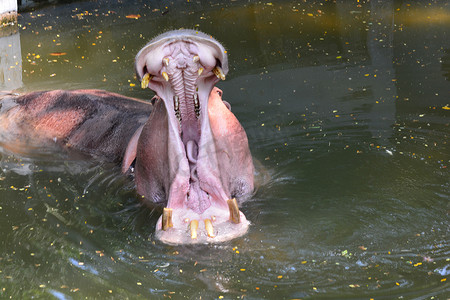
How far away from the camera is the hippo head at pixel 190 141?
366 centimetres

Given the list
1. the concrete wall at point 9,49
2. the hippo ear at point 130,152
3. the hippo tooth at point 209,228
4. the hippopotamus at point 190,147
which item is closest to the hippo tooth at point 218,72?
the hippopotamus at point 190,147

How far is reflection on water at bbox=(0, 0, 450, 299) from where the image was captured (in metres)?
3.69

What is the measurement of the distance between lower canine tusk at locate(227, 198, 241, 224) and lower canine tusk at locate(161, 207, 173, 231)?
352 millimetres

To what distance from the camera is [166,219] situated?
3.80 metres

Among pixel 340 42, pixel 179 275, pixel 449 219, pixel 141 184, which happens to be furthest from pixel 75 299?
pixel 340 42

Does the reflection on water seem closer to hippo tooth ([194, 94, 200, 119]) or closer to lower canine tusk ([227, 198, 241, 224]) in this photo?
lower canine tusk ([227, 198, 241, 224])

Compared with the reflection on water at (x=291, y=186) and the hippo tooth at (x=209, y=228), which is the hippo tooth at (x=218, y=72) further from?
the reflection on water at (x=291, y=186)

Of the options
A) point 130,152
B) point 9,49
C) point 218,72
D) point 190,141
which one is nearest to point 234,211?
point 190,141

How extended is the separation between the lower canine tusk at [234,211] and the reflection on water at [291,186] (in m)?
0.15

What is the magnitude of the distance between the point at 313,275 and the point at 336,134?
222cm

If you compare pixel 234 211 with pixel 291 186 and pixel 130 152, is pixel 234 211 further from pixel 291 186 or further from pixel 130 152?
pixel 130 152

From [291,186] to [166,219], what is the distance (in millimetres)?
1278

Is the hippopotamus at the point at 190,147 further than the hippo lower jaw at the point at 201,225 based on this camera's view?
No

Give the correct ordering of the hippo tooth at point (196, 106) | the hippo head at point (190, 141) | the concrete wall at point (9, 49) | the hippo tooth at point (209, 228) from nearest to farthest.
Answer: the hippo head at point (190, 141)
the hippo tooth at point (209, 228)
the hippo tooth at point (196, 106)
the concrete wall at point (9, 49)
